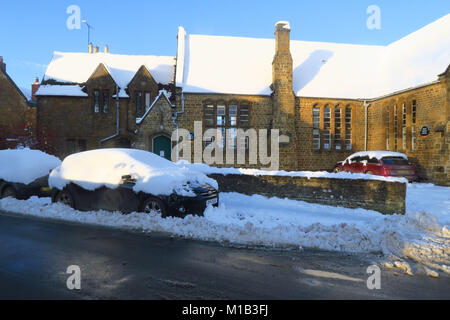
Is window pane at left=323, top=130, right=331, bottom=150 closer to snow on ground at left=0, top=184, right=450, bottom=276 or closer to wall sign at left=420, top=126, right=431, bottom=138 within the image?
wall sign at left=420, top=126, right=431, bottom=138

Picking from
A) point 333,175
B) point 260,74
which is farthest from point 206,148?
point 333,175

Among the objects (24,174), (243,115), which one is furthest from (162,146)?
(24,174)

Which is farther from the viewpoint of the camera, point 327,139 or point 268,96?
point 327,139

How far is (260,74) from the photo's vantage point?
2078 cm

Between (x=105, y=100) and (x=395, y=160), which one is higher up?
(x=105, y=100)

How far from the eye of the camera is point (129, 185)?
288 inches

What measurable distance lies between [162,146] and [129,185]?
12595 millimetres

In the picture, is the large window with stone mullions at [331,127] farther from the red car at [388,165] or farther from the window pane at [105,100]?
the window pane at [105,100]

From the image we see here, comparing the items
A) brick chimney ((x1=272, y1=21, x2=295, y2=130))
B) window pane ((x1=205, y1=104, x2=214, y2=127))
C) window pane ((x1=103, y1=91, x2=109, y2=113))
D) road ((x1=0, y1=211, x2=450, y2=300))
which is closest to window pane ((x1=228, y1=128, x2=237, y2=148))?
window pane ((x1=205, y1=104, x2=214, y2=127))

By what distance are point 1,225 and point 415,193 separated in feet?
44.6

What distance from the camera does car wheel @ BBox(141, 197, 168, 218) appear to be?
6.87m

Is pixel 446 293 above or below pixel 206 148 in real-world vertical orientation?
below

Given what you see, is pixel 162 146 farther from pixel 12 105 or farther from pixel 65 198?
pixel 12 105

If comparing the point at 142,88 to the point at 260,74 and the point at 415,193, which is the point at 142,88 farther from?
the point at 415,193
